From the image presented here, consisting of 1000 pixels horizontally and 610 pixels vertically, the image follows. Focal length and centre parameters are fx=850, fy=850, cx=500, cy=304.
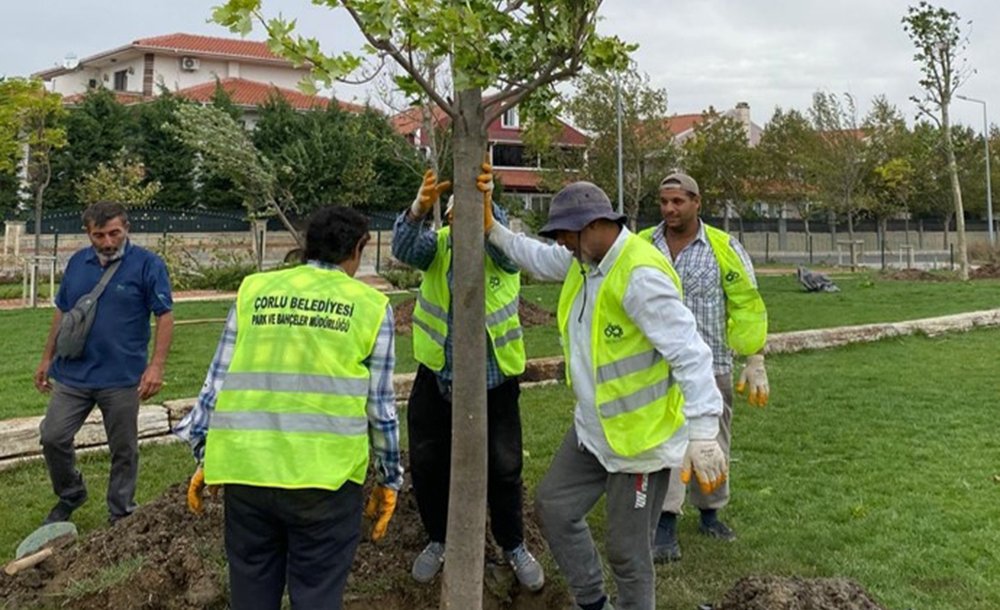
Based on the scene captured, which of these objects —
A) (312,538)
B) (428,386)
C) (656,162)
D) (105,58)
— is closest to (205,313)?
(428,386)

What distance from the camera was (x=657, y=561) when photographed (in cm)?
416

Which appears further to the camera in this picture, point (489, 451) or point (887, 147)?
point (887, 147)

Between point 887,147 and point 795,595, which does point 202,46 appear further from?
point 795,595

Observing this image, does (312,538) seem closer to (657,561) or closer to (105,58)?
(657,561)

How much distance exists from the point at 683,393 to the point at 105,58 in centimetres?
5599

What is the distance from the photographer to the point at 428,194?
3.42 m

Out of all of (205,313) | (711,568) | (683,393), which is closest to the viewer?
(683,393)

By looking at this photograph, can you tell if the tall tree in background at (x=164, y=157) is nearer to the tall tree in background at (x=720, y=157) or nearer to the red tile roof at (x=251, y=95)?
the red tile roof at (x=251, y=95)

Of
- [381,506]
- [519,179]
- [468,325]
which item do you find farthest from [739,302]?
[519,179]

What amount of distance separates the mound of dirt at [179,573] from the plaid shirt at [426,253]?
0.89 meters

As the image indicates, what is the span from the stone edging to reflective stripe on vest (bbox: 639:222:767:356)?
200 cm

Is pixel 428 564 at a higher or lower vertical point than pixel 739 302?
lower

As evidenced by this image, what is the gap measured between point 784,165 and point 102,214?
40.4m

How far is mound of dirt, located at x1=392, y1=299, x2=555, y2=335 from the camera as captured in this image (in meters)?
12.7
